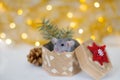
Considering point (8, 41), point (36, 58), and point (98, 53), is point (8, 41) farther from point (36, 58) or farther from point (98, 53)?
point (98, 53)

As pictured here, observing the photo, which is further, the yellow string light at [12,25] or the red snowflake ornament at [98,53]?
the yellow string light at [12,25]

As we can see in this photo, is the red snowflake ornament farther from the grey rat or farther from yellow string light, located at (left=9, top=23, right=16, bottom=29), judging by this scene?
yellow string light, located at (left=9, top=23, right=16, bottom=29)

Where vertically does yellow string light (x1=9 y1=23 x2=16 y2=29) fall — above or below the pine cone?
above

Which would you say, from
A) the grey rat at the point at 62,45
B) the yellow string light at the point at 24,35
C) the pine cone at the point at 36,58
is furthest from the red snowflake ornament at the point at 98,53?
the yellow string light at the point at 24,35

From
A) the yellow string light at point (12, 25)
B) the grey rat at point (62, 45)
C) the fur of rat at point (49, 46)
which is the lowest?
the grey rat at point (62, 45)

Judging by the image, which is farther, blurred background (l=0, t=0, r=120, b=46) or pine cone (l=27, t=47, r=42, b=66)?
blurred background (l=0, t=0, r=120, b=46)

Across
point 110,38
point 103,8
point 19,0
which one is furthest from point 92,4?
point 19,0

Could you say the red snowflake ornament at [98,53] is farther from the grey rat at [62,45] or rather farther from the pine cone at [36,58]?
the pine cone at [36,58]

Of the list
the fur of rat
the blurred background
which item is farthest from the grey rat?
the blurred background

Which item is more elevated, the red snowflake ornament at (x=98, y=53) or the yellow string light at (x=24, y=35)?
the yellow string light at (x=24, y=35)
